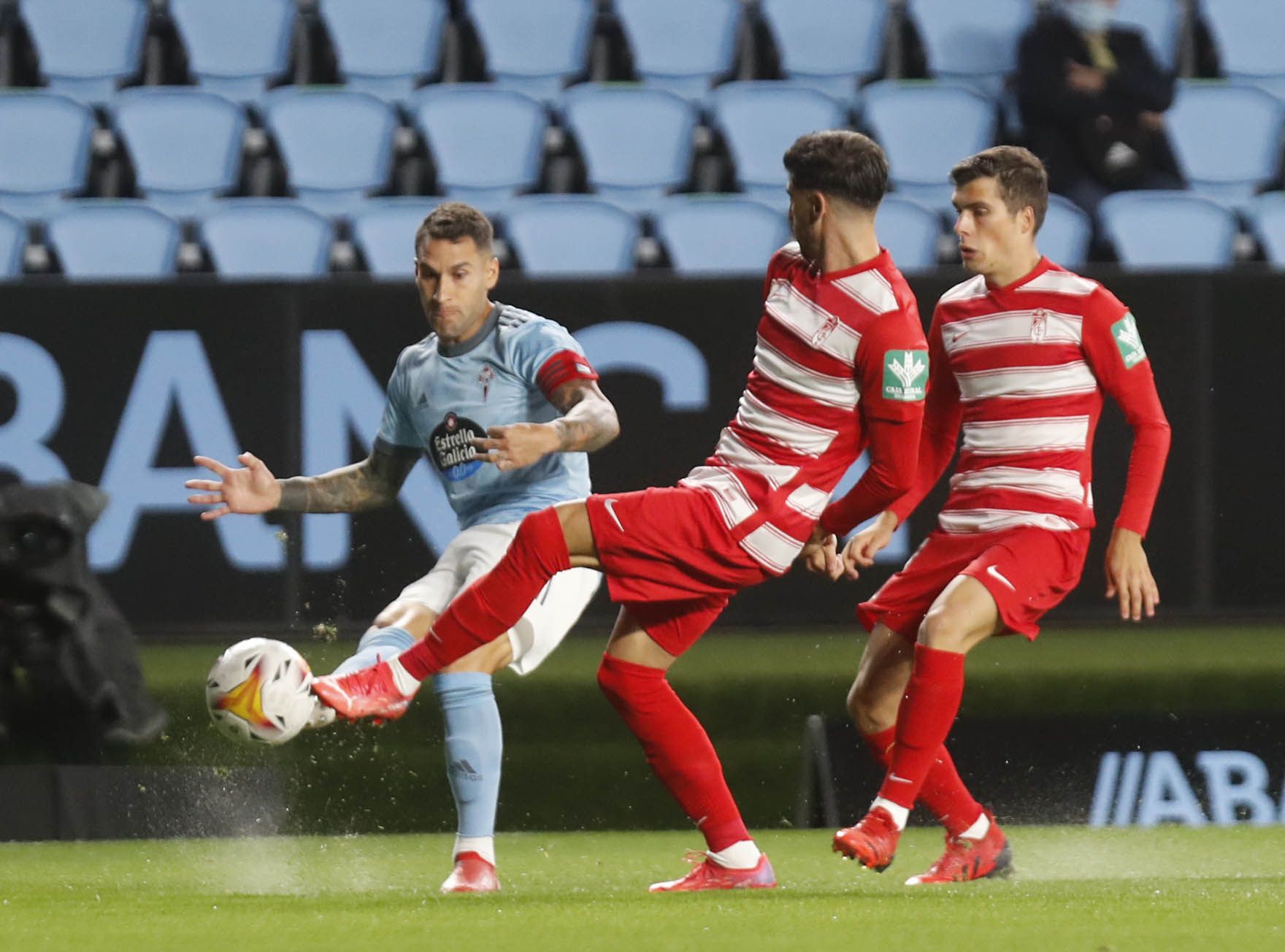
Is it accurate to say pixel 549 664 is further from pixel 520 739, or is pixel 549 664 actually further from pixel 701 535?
pixel 701 535

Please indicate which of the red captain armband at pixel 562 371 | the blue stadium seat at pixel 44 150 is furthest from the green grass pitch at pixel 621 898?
the blue stadium seat at pixel 44 150

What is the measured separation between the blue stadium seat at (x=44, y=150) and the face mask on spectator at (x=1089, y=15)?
14.2 ft

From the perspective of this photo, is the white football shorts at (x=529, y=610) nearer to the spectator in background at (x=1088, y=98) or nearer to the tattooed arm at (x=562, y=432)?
the tattooed arm at (x=562, y=432)

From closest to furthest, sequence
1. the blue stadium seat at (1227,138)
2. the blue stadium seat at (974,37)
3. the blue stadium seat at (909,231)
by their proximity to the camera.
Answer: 1. the blue stadium seat at (909,231)
2. the blue stadium seat at (1227,138)
3. the blue stadium seat at (974,37)

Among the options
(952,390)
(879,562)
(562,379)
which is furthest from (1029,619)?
(879,562)

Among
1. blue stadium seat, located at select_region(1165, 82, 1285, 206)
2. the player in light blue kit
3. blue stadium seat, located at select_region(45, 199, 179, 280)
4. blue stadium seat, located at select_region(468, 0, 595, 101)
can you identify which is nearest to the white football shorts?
the player in light blue kit

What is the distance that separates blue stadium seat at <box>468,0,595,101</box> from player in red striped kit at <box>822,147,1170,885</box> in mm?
4928

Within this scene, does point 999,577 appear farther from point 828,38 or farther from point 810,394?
point 828,38

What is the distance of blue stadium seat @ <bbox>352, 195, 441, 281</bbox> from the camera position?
870cm

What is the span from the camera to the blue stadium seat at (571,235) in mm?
8680

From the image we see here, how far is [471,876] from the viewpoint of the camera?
5.04m

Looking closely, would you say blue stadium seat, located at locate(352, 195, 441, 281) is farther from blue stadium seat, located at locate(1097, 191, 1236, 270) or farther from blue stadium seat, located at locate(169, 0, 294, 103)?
blue stadium seat, located at locate(1097, 191, 1236, 270)

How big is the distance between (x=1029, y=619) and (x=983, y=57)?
5260mm

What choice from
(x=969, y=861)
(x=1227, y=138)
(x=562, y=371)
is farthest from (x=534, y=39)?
(x=969, y=861)
